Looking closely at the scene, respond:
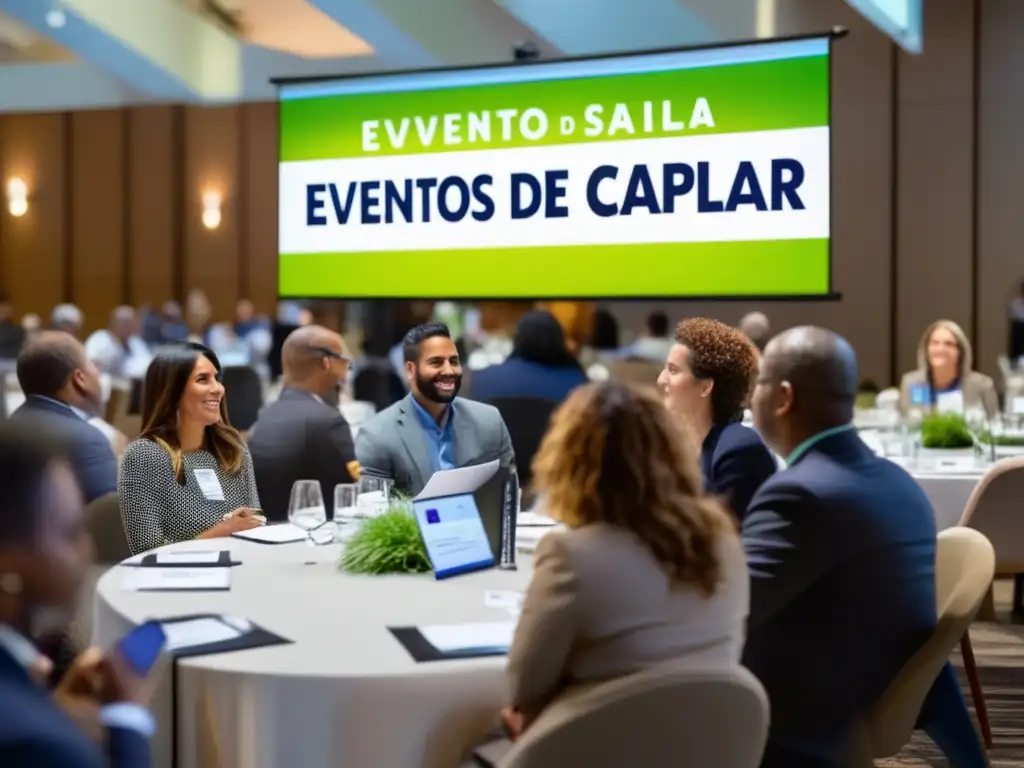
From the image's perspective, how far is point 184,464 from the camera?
12.1 ft

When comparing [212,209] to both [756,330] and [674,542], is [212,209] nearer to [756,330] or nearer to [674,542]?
[756,330]

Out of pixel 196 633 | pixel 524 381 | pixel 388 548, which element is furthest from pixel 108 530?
pixel 524 381

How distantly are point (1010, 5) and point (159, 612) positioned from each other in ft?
29.9

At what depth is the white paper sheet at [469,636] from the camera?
2348mm

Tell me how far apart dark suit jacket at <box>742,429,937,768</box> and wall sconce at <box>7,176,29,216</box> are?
14207 mm

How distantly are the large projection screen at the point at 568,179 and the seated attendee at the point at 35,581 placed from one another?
3.62 metres

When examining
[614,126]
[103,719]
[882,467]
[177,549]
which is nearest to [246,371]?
[614,126]

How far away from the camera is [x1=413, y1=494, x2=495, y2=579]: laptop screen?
9.69 ft

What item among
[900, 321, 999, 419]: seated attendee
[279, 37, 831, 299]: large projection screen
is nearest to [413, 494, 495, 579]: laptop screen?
[279, 37, 831, 299]: large projection screen

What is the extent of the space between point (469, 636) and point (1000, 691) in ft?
9.08

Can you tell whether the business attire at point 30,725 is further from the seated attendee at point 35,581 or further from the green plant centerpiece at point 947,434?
the green plant centerpiece at point 947,434

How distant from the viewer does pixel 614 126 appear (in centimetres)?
493

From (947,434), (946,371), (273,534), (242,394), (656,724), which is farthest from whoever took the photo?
(242,394)

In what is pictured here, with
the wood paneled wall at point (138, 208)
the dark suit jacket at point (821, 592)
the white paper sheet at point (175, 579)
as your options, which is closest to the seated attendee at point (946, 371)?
the dark suit jacket at point (821, 592)
